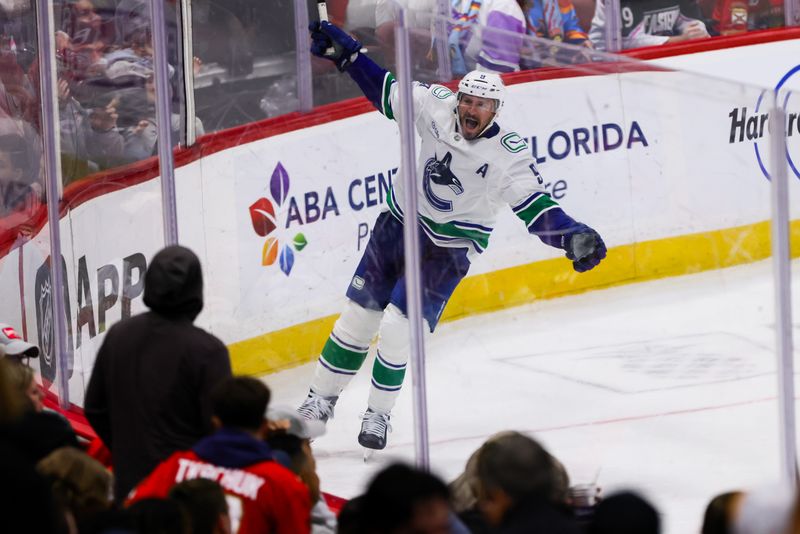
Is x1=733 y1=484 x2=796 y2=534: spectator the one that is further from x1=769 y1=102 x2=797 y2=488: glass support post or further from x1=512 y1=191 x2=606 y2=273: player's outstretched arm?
x1=512 y1=191 x2=606 y2=273: player's outstretched arm

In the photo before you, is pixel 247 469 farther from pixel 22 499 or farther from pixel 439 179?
pixel 439 179

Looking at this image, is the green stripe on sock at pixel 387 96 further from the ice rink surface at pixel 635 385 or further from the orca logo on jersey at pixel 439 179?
the ice rink surface at pixel 635 385

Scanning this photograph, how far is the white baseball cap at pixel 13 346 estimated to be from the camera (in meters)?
4.58

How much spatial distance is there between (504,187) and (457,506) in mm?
1201

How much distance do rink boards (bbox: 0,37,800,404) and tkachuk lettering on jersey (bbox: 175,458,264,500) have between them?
39.7 inches

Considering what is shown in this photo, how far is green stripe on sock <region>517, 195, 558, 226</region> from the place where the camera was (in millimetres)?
3732

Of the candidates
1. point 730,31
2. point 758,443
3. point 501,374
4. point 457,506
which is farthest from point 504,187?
point 730,31

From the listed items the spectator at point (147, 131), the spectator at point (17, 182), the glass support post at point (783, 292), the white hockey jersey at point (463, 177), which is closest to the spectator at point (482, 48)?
the white hockey jersey at point (463, 177)

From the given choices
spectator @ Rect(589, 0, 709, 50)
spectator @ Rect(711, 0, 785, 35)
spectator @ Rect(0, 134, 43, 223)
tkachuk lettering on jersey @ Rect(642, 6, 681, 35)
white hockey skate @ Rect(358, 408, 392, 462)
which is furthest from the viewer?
spectator @ Rect(711, 0, 785, 35)

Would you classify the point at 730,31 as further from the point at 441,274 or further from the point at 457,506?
the point at 457,506

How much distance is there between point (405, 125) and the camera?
151 inches

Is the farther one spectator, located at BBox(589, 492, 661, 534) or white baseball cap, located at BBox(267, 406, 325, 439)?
white baseball cap, located at BBox(267, 406, 325, 439)

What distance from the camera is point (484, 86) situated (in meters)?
3.86

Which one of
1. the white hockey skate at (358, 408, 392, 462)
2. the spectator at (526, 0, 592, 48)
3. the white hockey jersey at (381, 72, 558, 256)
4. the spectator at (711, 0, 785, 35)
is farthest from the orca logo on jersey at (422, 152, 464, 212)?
the spectator at (711, 0, 785, 35)
